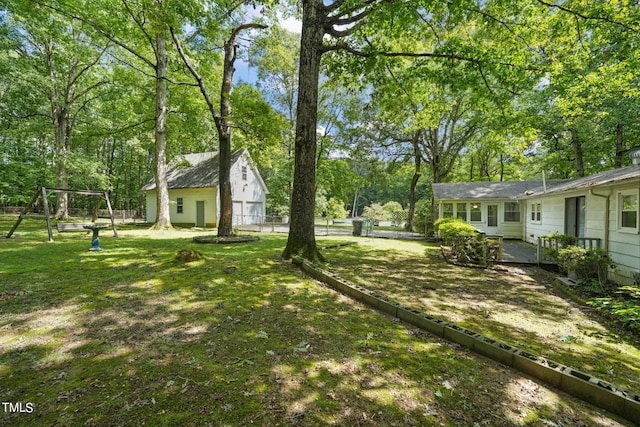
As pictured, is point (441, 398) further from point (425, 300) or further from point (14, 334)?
point (14, 334)

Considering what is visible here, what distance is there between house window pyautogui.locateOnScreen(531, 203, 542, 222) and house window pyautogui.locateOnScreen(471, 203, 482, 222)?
127 inches

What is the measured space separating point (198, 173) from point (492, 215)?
74.2 ft

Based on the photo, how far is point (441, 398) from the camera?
229 centimetres

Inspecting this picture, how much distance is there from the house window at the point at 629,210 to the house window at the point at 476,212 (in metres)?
11.7

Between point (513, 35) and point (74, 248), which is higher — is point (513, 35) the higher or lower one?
the higher one

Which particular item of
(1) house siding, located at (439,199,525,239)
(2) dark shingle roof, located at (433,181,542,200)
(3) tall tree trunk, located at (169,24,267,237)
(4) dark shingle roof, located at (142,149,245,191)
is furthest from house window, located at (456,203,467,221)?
(4) dark shingle roof, located at (142,149,245,191)

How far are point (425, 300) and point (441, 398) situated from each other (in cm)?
286

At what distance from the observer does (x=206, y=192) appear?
21797 millimetres

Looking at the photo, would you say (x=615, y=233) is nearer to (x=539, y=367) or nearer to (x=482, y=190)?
(x=539, y=367)

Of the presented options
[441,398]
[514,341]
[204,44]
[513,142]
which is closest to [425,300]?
[514,341]

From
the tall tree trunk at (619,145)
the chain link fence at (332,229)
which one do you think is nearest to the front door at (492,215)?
the chain link fence at (332,229)

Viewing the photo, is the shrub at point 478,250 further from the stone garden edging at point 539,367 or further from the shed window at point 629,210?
the stone garden edging at point 539,367

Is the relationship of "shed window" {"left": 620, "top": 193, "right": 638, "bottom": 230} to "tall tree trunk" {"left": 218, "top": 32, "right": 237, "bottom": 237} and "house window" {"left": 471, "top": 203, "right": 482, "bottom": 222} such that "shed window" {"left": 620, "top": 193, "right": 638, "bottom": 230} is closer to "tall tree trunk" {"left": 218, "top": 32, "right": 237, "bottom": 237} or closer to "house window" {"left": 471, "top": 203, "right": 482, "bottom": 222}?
"house window" {"left": 471, "top": 203, "right": 482, "bottom": 222}

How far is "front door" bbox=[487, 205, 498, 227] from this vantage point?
18.0 meters
